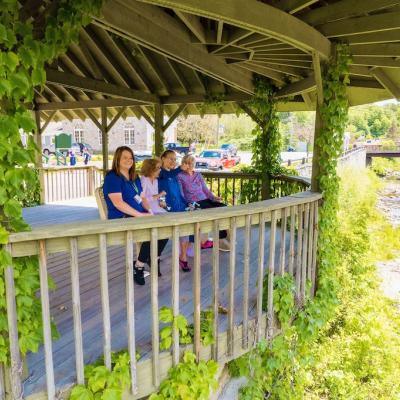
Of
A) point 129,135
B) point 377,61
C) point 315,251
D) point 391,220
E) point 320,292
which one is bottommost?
point 391,220

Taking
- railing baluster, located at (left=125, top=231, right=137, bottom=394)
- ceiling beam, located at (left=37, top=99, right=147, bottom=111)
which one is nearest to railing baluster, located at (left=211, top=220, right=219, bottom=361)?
railing baluster, located at (left=125, top=231, right=137, bottom=394)

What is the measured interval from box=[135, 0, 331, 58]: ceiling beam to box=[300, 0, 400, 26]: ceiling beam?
0.13m

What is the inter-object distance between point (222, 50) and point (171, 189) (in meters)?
2.26

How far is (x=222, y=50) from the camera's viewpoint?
5254 millimetres

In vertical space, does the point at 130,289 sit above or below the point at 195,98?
below

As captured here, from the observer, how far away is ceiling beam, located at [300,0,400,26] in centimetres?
340

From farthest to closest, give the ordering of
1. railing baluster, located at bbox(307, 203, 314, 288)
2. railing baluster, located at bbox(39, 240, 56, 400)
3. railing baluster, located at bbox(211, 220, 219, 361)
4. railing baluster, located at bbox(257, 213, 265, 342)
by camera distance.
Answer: railing baluster, located at bbox(307, 203, 314, 288) < railing baluster, located at bbox(257, 213, 265, 342) < railing baluster, located at bbox(211, 220, 219, 361) < railing baluster, located at bbox(39, 240, 56, 400)

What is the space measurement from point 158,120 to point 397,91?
5018 mm

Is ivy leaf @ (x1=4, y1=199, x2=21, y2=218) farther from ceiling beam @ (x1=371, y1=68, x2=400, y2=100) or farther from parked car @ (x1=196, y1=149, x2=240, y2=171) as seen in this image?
parked car @ (x1=196, y1=149, x2=240, y2=171)

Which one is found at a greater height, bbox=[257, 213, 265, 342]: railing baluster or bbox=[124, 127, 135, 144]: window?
bbox=[124, 127, 135, 144]: window

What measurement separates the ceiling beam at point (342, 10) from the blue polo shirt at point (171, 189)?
2.28 meters

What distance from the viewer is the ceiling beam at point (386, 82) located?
5.35 m

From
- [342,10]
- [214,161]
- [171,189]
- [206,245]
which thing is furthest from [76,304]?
[214,161]

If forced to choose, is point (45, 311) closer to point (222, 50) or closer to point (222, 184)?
point (222, 50)
